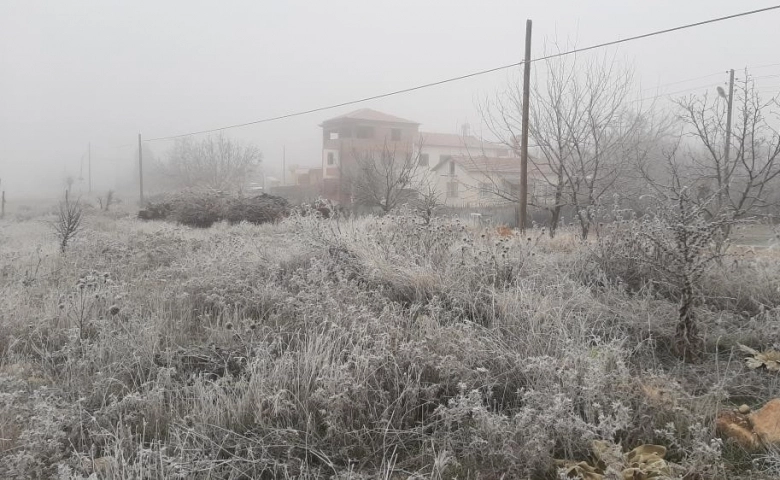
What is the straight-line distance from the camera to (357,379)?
302cm

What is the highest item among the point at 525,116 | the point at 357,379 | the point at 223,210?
the point at 525,116

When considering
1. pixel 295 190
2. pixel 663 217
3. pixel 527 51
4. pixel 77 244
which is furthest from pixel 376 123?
pixel 663 217

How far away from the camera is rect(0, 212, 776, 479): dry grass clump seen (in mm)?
2498

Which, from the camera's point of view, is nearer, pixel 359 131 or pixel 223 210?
pixel 223 210

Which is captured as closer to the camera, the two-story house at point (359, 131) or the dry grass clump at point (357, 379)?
the dry grass clump at point (357, 379)

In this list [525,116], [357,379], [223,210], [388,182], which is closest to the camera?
[357,379]

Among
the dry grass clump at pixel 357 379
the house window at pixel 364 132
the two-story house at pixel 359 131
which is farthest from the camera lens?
the house window at pixel 364 132

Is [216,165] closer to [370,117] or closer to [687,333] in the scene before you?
[370,117]

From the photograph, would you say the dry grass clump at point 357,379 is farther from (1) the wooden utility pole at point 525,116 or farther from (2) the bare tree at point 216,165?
(2) the bare tree at point 216,165

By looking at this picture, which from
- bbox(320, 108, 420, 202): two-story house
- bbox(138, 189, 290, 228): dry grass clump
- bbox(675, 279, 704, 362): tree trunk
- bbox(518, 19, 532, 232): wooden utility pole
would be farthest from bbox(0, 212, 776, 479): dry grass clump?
bbox(320, 108, 420, 202): two-story house

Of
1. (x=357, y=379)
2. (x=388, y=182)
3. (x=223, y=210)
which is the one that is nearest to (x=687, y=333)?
(x=357, y=379)

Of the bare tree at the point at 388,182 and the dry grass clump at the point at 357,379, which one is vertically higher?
the bare tree at the point at 388,182

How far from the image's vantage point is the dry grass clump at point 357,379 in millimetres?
2498

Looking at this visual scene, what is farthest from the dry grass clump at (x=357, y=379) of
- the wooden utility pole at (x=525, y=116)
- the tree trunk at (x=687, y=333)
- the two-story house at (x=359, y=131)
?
the two-story house at (x=359, y=131)
